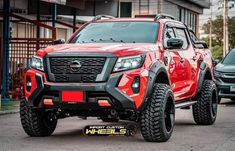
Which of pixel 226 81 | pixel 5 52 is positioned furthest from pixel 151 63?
pixel 5 52

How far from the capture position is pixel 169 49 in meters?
9.58

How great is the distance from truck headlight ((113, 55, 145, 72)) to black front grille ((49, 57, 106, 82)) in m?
0.21

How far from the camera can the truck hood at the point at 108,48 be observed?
8336mm

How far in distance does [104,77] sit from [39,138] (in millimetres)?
1686

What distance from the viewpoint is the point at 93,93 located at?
815 centimetres

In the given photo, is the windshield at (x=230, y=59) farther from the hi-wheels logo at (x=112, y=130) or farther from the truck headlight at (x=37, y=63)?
the truck headlight at (x=37, y=63)

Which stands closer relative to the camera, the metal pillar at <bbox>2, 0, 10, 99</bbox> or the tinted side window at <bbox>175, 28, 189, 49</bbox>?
the tinted side window at <bbox>175, 28, 189, 49</bbox>

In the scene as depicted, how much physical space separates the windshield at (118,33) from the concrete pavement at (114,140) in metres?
1.55

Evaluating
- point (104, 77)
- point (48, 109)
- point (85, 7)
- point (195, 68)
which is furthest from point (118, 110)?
point (85, 7)

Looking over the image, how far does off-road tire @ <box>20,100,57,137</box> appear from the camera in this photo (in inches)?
350

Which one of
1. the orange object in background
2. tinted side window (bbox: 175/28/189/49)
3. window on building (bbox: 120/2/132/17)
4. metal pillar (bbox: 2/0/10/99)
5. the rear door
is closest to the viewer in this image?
the orange object in background

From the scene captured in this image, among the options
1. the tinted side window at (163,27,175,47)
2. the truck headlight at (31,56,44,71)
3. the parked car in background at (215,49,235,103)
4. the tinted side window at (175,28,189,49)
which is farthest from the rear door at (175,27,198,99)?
the parked car in background at (215,49,235,103)

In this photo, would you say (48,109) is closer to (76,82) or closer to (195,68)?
(76,82)

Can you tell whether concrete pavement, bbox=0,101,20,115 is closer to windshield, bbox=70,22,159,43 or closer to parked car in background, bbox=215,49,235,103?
windshield, bbox=70,22,159,43
